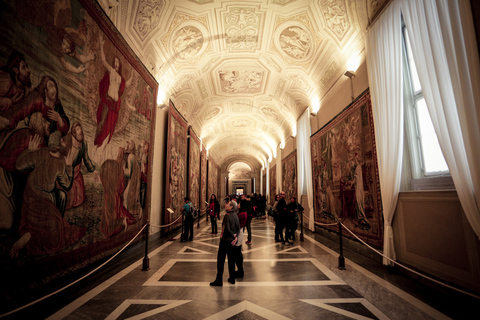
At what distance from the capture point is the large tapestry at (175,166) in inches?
404

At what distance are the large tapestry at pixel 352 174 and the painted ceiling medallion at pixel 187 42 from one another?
5.95 m

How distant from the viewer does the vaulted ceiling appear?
7.00m

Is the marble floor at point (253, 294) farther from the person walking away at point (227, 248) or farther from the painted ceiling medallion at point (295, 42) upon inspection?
the painted ceiling medallion at point (295, 42)

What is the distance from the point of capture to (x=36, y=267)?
3627 mm

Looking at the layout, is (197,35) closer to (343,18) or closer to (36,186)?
(343,18)

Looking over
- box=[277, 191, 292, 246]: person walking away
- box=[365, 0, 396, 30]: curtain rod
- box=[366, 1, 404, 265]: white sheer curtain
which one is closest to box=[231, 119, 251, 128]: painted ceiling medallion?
box=[277, 191, 292, 246]: person walking away

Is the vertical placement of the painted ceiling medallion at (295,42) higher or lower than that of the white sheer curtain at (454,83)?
higher

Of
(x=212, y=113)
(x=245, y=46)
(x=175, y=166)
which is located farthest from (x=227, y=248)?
(x=212, y=113)

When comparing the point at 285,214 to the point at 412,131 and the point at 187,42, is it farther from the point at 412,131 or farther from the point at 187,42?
the point at 187,42

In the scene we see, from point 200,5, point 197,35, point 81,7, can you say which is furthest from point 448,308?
point 197,35

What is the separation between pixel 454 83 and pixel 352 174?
4.24 metres

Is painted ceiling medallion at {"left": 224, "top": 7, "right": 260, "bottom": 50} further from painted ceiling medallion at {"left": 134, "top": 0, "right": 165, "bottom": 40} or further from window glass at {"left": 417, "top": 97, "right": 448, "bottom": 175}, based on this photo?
window glass at {"left": 417, "top": 97, "right": 448, "bottom": 175}

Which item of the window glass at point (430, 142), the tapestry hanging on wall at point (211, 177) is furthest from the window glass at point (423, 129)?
the tapestry hanging on wall at point (211, 177)

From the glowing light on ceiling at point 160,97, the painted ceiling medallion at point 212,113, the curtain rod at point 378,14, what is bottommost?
the glowing light on ceiling at point 160,97
